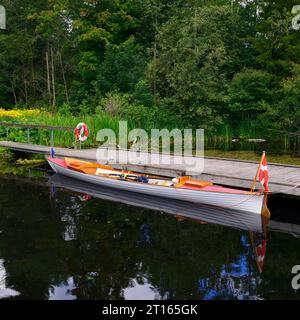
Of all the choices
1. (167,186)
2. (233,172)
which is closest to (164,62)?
(233,172)

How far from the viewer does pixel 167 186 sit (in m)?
12.9

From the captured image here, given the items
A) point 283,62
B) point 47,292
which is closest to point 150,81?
point 283,62

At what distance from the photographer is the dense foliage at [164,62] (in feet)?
78.1

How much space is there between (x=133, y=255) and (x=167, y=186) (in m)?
3.84

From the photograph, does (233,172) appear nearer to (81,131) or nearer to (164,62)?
(81,131)

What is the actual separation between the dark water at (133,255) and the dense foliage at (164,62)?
39.0ft

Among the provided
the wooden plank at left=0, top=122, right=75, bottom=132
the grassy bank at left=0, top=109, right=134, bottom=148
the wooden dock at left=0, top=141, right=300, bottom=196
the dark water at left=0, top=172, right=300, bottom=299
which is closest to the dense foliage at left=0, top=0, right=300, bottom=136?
the grassy bank at left=0, top=109, right=134, bottom=148

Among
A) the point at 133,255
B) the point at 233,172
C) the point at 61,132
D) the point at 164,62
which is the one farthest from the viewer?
the point at 164,62

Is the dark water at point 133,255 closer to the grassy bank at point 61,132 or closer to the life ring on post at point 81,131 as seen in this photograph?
the life ring on post at point 81,131

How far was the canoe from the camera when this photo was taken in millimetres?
11539

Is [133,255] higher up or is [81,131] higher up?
[81,131]

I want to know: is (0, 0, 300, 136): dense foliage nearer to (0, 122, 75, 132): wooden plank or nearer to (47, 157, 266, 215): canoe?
(0, 122, 75, 132): wooden plank

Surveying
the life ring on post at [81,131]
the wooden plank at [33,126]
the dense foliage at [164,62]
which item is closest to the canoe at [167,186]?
the life ring on post at [81,131]

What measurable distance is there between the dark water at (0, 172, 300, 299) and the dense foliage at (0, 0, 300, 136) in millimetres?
11881
